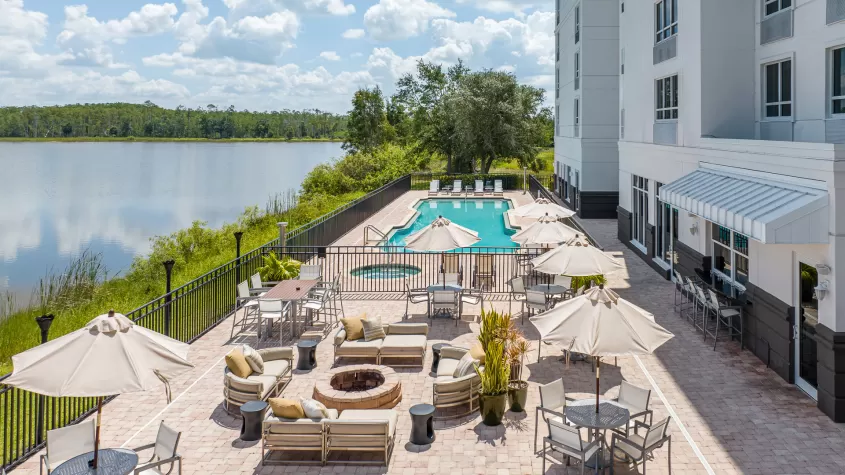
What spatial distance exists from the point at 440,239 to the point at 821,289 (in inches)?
308

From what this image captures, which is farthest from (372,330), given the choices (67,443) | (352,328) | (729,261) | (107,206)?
(107,206)

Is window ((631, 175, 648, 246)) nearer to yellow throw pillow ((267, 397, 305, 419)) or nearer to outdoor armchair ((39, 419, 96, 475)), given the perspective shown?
→ yellow throw pillow ((267, 397, 305, 419))

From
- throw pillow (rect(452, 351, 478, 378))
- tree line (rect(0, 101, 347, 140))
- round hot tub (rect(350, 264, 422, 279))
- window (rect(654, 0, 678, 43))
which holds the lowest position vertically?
throw pillow (rect(452, 351, 478, 378))

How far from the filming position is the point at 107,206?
5203 cm

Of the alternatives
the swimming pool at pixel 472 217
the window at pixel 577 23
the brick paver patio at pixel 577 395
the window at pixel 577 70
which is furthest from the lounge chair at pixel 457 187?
the brick paver patio at pixel 577 395

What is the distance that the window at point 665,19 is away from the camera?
59.1 ft

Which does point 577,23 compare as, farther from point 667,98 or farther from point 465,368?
point 465,368

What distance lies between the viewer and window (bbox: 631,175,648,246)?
2170cm

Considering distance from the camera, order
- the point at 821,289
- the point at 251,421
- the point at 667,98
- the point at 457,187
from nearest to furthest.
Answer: the point at 251,421 → the point at 821,289 → the point at 667,98 → the point at 457,187

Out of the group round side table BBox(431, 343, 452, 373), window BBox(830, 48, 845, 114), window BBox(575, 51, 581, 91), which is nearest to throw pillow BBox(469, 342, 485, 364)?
round side table BBox(431, 343, 452, 373)

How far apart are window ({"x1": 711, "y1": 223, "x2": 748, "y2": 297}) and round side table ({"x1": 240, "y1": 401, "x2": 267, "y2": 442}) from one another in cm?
925

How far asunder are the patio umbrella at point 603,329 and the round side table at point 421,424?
1.86m

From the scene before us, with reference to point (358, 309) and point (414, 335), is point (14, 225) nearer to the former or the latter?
point (358, 309)

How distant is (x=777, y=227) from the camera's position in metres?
9.14
